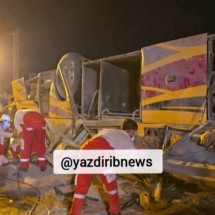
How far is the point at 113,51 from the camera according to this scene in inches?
719

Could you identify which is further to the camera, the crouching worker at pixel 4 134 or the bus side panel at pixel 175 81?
the crouching worker at pixel 4 134

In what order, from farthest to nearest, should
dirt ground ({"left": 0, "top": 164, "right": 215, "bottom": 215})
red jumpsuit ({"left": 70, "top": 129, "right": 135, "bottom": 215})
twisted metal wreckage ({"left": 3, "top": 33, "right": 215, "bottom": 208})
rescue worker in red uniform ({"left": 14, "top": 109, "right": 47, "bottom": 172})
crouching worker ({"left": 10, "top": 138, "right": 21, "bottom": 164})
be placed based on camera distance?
crouching worker ({"left": 10, "top": 138, "right": 21, "bottom": 164}) < rescue worker in red uniform ({"left": 14, "top": 109, "right": 47, "bottom": 172}) < dirt ground ({"left": 0, "top": 164, "right": 215, "bottom": 215}) < twisted metal wreckage ({"left": 3, "top": 33, "right": 215, "bottom": 208}) < red jumpsuit ({"left": 70, "top": 129, "right": 135, "bottom": 215})

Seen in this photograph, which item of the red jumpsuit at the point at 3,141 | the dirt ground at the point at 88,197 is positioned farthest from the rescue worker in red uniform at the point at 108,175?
the red jumpsuit at the point at 3,141

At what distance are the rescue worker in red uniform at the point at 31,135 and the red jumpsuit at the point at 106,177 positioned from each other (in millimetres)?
2697

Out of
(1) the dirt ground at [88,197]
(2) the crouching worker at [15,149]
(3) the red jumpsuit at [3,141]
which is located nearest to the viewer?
(1) the dirt ground at [88,197]

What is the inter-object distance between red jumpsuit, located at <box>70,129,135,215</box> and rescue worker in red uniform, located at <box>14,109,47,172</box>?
106 inches

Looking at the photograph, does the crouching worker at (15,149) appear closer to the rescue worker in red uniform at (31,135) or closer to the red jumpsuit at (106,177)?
the rescue worker in red uniform at (31,135)

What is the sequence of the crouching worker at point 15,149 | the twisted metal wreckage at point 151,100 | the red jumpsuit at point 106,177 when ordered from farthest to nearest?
the crouching worker at point 15,149
the twisted metal wreckage at point 151,100
the red jumpsuit at point 106,177

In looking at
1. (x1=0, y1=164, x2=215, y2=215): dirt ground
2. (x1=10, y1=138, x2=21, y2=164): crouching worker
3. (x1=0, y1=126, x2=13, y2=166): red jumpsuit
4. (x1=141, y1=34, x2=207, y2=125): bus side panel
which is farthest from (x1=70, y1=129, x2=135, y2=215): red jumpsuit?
(x1=10, y1=138, x2=21, y2=164): crouching worker

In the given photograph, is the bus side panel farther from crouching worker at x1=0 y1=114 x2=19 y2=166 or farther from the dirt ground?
crouching worker at x1=0 y1=114 x2=19 y2=166

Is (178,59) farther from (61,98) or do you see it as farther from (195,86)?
(61,98)

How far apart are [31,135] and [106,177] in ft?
9.63

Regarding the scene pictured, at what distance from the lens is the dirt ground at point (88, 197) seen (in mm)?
4391

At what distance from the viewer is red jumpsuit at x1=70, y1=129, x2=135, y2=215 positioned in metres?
3.81
